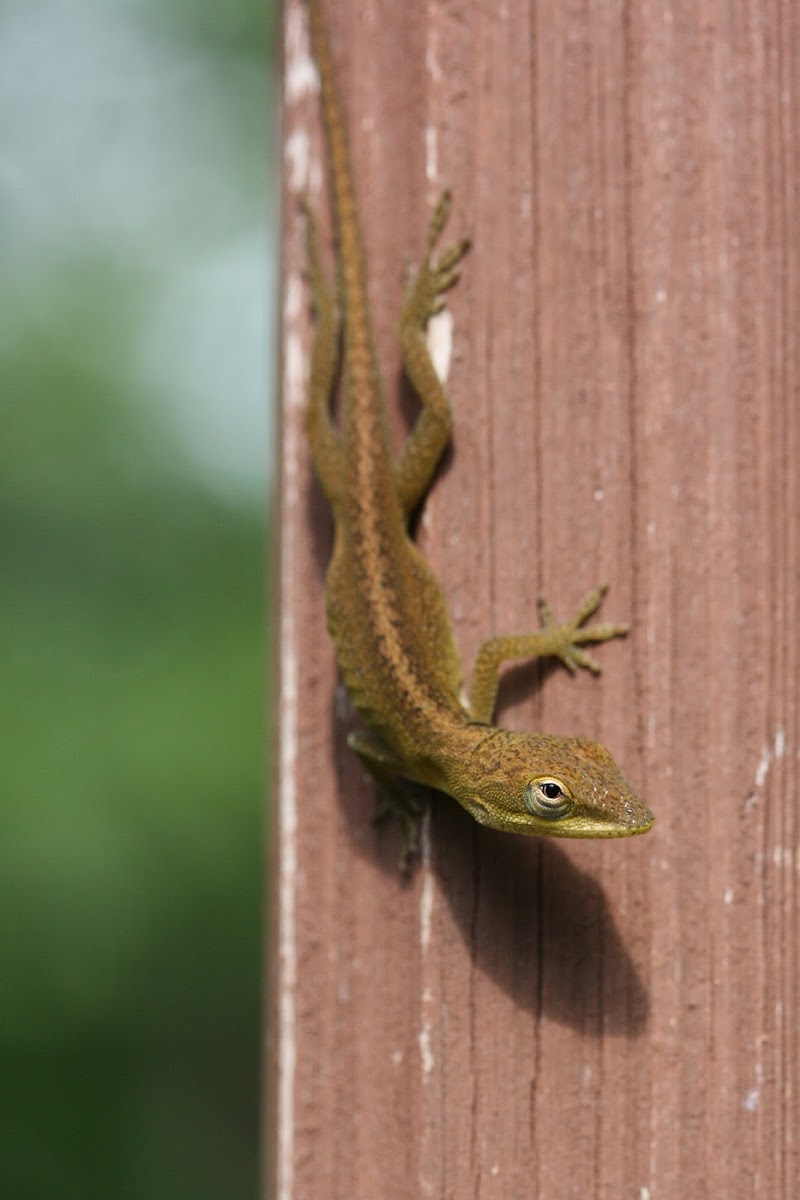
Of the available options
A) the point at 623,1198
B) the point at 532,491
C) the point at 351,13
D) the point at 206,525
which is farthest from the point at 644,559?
the point at 206,525

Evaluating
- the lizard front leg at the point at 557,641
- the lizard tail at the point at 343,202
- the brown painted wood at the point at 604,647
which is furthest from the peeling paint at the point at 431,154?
the lizard front leg at the point at 557,641

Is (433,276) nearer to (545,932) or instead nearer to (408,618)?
(408,618)

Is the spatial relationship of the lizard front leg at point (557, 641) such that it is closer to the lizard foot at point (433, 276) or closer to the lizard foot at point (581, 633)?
the lizard foot at point (581, 633)

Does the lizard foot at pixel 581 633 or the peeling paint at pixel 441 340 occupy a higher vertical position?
the peeling paint at pixel 441 340

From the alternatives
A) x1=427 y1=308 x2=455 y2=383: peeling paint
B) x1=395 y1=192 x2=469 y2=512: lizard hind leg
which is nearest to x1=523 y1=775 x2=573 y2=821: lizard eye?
x1=395 y1=192 x2=469 y2=512: lizard hind leg

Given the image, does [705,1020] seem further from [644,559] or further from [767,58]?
[767,58]

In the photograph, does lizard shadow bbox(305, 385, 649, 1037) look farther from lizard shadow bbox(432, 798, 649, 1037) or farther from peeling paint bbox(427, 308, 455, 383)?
peeling paint bbox(427, 308, 455, 383)

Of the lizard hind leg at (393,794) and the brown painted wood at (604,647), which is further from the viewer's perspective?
A: the lizard hind leg at (393,794)
